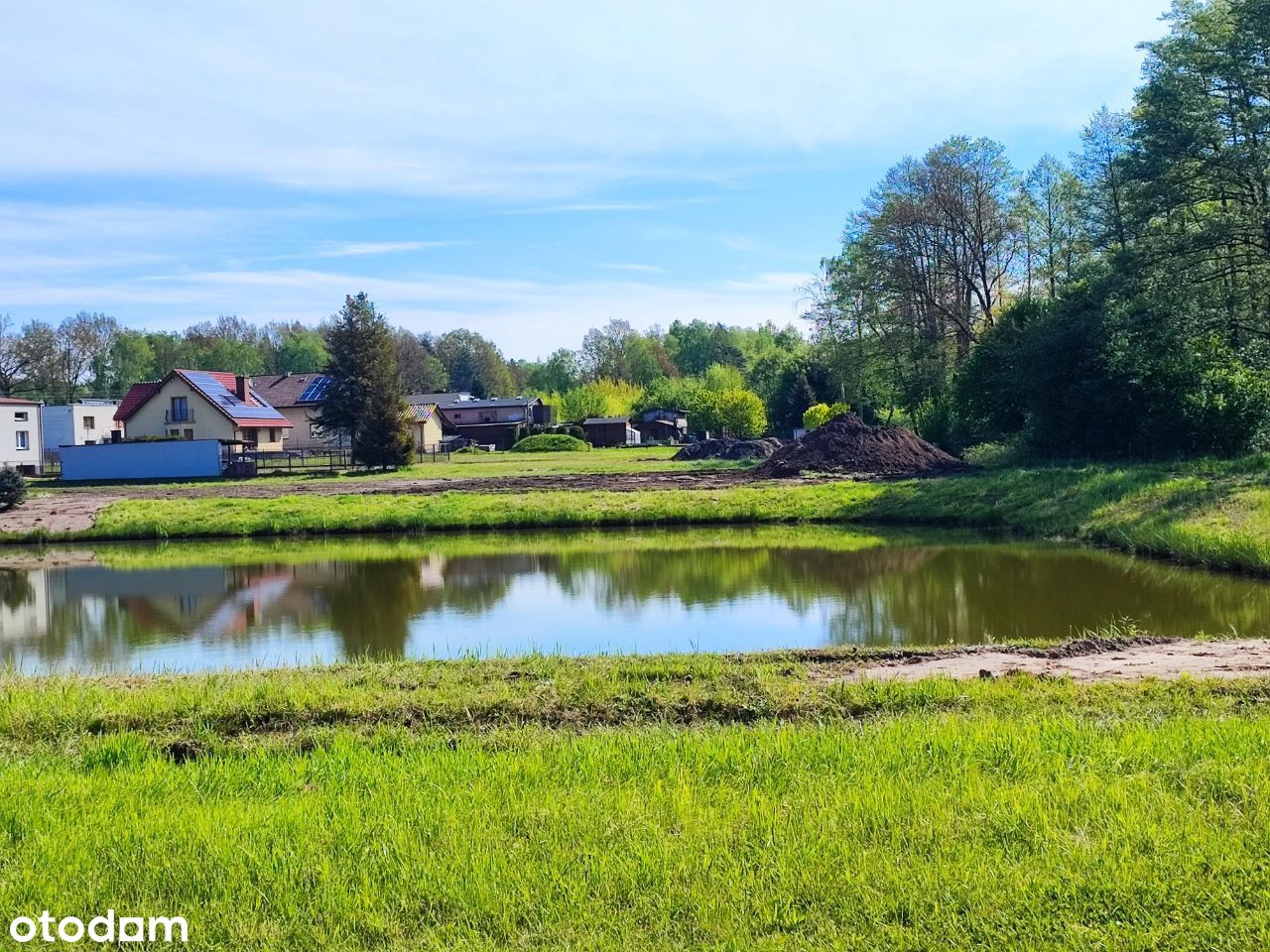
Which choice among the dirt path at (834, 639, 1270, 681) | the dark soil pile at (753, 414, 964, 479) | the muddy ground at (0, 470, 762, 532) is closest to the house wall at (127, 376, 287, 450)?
the muddy ground at (0, 470, 762, 532)

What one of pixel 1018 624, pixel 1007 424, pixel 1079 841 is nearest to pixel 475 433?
pixel 1007 424

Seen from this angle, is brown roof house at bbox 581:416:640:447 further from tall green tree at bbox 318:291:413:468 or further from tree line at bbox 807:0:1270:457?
tree line at bbox 807:0:1270:457

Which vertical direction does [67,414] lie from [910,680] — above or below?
above

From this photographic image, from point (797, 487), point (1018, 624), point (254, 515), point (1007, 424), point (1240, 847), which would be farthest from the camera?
point (1007, 424)

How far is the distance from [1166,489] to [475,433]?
260 feet

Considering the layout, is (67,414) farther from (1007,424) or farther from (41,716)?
(41,716)

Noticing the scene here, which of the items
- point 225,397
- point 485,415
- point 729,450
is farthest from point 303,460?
point 485,415

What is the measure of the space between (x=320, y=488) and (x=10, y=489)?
10.9 m

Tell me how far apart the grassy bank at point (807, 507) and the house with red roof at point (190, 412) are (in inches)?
1153

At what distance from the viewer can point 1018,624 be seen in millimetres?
14203

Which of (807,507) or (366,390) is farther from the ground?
(366,390)

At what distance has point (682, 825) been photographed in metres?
5.56

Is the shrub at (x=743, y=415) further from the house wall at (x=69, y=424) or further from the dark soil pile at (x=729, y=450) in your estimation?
the house wall at (x=69, y=424)

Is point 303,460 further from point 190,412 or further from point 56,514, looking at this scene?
point 56,514
